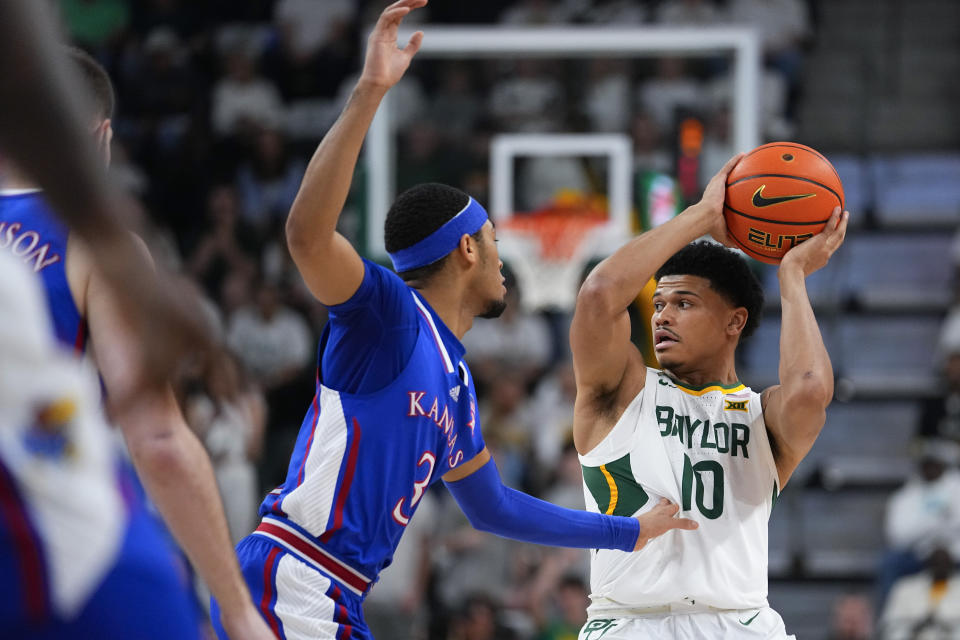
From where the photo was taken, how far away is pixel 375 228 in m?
10.0

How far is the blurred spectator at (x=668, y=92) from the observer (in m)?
10.7

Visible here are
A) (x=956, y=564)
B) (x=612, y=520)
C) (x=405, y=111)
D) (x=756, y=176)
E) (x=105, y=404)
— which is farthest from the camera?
(x=405, y=111)

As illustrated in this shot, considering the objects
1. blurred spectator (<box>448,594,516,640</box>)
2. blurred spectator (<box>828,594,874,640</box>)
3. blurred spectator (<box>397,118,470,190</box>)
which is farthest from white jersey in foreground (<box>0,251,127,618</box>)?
blurred spectator (<box>828,594,874,640</box>)

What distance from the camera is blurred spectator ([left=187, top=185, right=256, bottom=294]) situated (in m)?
11.9

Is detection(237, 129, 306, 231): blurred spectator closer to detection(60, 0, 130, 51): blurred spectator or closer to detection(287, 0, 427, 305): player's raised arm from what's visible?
detection(60, 0, 130, 51): blurred spectator

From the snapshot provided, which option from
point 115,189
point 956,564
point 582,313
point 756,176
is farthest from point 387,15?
point 956,564

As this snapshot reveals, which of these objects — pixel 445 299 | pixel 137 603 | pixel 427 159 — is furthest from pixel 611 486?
pixel 427 159

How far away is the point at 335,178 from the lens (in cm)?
291

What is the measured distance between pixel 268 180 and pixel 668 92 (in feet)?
14.0

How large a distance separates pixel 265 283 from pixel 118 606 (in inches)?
399

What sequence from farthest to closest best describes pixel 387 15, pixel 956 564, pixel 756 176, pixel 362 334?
pixel 956 564 < pixel 756 176 < pixel 362 334 < pixel 387 15

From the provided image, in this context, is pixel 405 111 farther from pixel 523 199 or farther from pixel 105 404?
pixel 105 404

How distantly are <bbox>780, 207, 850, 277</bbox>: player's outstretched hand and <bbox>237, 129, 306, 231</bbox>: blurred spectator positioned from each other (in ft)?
28.8

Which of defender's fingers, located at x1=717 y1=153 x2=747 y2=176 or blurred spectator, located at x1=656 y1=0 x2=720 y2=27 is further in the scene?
blurred spectator, located at x1=656 y1=0 x2=720 y2=27
